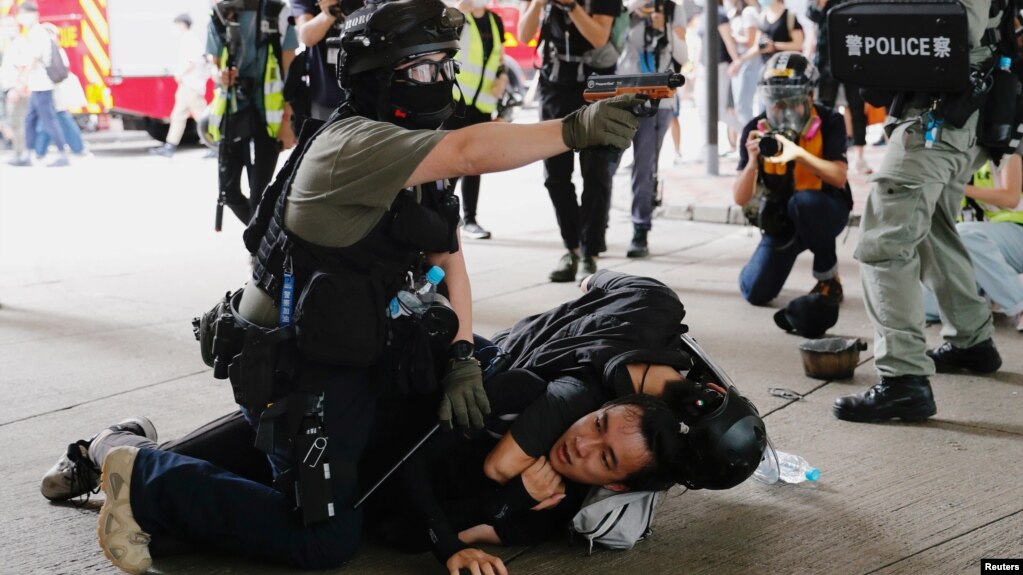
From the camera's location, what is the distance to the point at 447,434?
310 cm

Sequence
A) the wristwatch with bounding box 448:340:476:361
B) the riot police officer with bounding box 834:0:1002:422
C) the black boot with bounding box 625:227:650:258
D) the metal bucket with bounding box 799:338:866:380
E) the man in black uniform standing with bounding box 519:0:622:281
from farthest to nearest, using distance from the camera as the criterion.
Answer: the black boot with bounding box 625:227:650:258
the man in black uniform standing with bounding box 519:0:622:281
the metal bucket with bounding box 799:338:866:380
the riot police officer with bounding box 834:0:1002:422
the wristwatch with bounding box 448:340:476:361

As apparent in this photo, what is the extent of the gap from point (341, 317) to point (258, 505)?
0.56 metres

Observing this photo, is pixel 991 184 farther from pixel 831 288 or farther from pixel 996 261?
pixel 831 288

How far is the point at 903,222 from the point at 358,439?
224 centimetres

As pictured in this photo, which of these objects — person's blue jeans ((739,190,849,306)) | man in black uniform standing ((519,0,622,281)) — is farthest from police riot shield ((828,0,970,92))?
man in black uniform standing ((519,0,622,281))

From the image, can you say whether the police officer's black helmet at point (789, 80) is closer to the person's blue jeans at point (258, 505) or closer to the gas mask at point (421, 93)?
the gas mask at point (421, 93)

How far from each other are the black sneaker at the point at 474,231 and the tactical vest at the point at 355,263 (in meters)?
5.10

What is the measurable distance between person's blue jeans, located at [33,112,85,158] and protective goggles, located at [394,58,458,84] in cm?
1129

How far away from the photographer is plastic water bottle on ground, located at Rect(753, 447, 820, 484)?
360 cm

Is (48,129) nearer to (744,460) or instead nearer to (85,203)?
(85,203)

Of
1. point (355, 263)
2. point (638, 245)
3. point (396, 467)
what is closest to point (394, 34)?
point (355, 263)

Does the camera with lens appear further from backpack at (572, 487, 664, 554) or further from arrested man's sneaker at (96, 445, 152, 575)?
arrested man's sneaker at (96, 445, 152, 575)

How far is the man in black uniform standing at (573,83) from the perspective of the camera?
650cm

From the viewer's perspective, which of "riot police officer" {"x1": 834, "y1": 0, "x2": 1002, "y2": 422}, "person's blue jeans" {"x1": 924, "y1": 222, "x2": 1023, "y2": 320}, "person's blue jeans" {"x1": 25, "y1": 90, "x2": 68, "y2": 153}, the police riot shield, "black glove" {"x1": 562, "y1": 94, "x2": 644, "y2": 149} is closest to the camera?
"black glove" {"x1": 562, "y1": 94, "x2": 644, "y2": 149}
